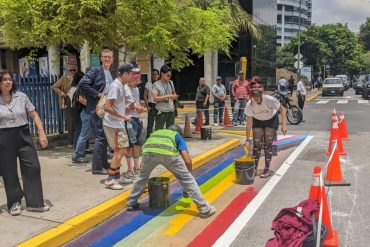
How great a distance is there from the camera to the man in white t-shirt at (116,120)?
6227mm

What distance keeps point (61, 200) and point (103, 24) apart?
4082mm

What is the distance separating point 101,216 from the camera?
549 centimetres

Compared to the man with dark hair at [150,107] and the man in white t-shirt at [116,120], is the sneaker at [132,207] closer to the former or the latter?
the man in white t-shirt at [116,120]

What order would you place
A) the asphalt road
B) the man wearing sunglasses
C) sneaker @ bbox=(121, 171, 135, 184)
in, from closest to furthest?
the asphalt road < sneaker @ bbox=(121, 171, 135, 184) < the man wearing sunglasses

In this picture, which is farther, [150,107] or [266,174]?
[150,107]

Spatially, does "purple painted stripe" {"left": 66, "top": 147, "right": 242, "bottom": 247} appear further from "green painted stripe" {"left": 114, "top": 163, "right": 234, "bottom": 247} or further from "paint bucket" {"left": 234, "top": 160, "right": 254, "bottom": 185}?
"paint bucket" {"left": 234, "top": 160, "right": 254, "bottom": 185}

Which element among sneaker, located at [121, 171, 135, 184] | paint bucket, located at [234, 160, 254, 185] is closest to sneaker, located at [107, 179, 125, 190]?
sneaker, located at [121, 171, 135, 184]

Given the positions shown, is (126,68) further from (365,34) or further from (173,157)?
(365,34)

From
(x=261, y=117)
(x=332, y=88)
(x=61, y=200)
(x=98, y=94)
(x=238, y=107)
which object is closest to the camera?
(x=61, y=200)

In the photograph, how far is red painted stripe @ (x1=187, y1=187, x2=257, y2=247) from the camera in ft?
15.8

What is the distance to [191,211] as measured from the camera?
227 inches

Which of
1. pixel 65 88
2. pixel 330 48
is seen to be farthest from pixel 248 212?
pixel 330 48

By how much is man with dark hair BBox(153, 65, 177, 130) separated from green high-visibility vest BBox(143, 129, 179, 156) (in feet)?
11.6

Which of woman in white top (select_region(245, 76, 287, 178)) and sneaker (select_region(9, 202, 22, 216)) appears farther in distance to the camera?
woman in white top (select_region(245, 76, 287, 178))
